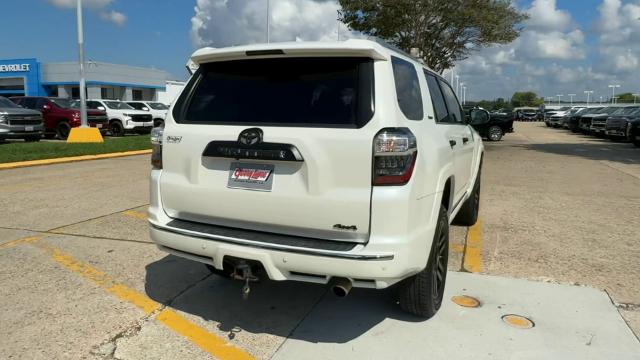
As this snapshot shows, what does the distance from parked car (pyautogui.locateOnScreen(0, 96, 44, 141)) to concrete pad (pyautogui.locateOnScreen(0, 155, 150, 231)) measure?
542 cm

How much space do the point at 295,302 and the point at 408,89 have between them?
1788mm

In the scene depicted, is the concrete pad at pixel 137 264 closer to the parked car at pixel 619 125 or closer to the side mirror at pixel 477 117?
the side mirror at pixel 477 117

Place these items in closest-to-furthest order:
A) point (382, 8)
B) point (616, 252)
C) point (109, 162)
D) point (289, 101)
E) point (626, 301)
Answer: point (289, 101) < point (626, 301) < point (616, 252) < point (109, 162) < point (382, 8)

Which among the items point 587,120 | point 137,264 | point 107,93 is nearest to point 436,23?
point 587,120

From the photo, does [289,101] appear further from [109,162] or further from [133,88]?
[133,88]

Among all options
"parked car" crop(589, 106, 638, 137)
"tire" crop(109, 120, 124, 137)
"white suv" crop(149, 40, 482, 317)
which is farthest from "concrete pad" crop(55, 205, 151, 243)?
"parked car" crop(589, 106, 638, 137)

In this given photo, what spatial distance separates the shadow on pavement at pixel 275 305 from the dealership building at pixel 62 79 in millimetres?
54870

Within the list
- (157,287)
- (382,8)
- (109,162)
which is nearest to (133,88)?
(382,8)

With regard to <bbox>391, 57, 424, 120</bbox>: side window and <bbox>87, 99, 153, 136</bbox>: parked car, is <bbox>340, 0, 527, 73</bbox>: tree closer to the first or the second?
<bbox>87, 99, 153, 136</bbox>: parked car

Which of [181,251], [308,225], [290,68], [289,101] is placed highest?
[290,68]

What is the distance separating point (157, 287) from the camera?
13.9 ft

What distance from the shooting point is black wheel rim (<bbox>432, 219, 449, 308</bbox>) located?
3.56m

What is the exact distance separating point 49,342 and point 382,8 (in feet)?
68.9

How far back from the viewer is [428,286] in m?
3.42
